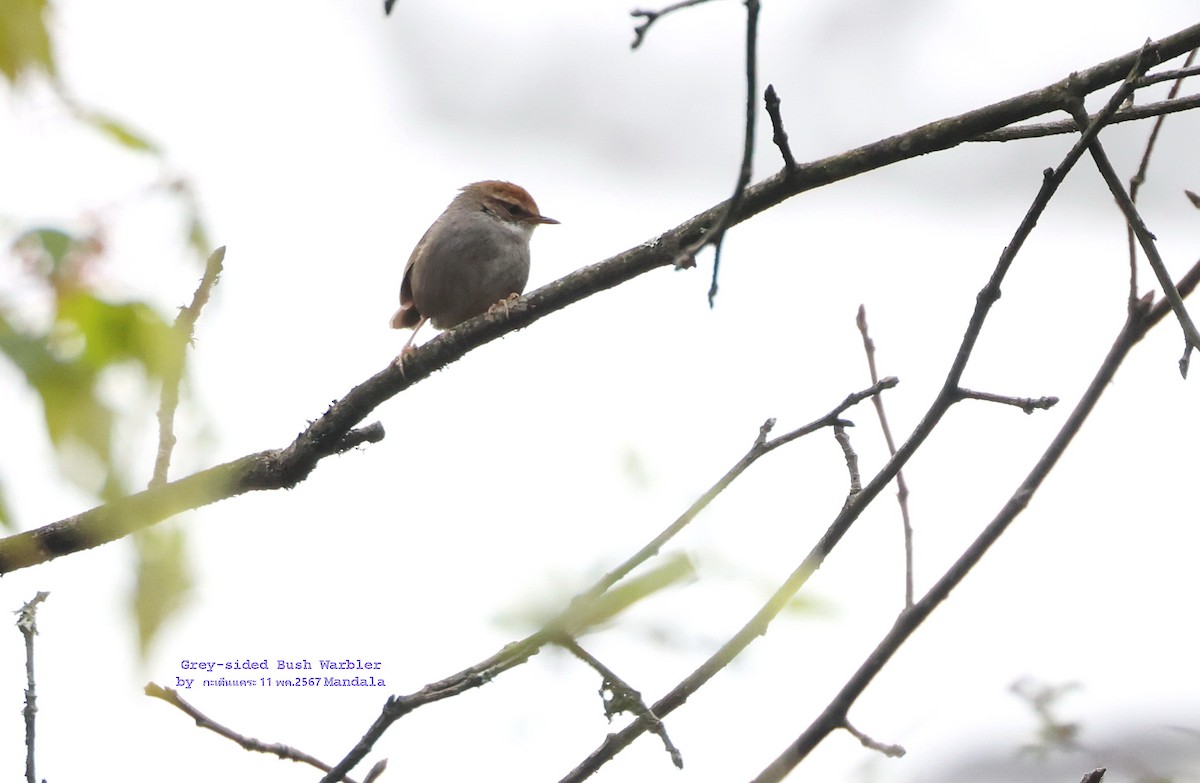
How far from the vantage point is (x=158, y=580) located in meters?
2.06

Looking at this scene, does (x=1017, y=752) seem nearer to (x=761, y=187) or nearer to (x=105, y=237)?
(x=761, y=187)

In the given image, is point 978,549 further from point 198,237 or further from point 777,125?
point 198,237

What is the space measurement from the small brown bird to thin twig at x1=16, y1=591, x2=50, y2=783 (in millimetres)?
4386

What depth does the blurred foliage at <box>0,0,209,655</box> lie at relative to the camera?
1.92m

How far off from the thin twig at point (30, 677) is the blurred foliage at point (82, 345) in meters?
1.22

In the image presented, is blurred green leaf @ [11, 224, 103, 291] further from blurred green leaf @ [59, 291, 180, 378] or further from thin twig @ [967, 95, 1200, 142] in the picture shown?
thin twig @ [967, 95, 1200, 142]

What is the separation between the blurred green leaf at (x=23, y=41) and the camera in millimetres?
1965

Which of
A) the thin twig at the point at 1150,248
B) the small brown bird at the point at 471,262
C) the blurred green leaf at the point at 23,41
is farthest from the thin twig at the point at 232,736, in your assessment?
the small brown bird at the point at 471,262

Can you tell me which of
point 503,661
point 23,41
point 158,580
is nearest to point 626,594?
point 503,661

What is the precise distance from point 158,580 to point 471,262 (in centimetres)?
606

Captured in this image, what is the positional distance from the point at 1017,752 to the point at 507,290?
5867mm

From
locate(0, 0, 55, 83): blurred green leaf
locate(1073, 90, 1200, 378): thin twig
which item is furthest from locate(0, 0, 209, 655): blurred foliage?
locate(1073, 90, 1200, 378): thin twig

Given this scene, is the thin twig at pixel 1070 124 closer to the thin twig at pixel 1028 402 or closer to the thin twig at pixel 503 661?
the thin twig at pixel 1028 402

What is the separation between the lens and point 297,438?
450 cm
